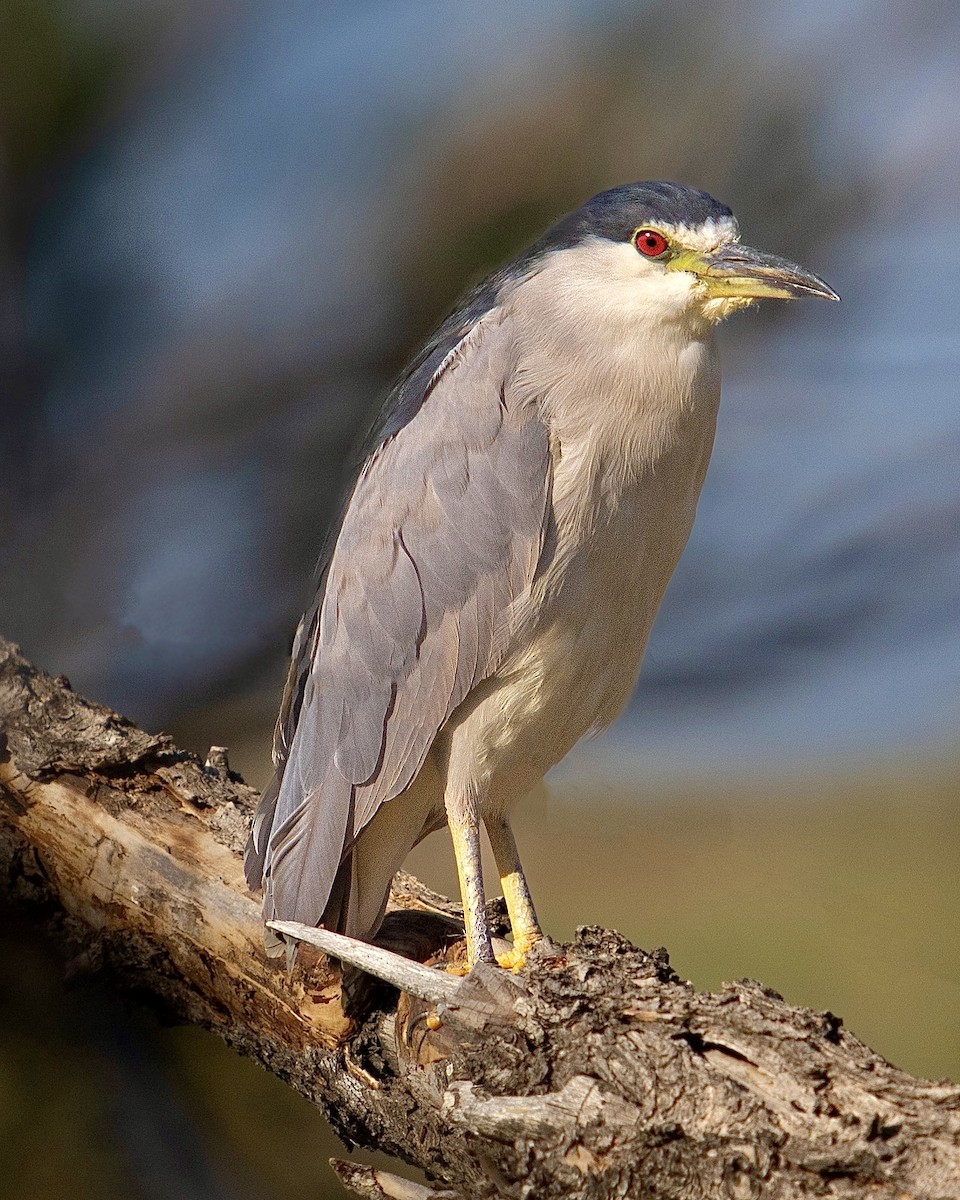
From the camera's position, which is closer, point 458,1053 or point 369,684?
point 458,1053

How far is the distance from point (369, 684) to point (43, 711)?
485 millimetres

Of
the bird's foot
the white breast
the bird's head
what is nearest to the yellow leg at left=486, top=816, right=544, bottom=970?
the bird's foot

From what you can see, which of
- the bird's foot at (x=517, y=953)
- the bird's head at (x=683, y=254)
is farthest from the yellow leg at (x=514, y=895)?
the bird's head at (x=683, y=254)

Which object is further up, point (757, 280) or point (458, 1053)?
point (757, 280)

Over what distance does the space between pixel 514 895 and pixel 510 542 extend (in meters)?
0.49

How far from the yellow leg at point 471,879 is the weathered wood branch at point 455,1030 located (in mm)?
71

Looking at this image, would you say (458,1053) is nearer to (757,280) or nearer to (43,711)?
(43,711)

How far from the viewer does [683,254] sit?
1381 millimetres

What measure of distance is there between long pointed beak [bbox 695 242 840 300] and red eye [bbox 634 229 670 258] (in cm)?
6

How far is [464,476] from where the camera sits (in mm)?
1433

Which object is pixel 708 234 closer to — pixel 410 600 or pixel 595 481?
pixel 595 481

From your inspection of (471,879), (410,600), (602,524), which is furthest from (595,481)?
(471,879)

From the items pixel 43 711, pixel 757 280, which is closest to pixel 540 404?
pixel 757 280

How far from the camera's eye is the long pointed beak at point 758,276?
134cm
